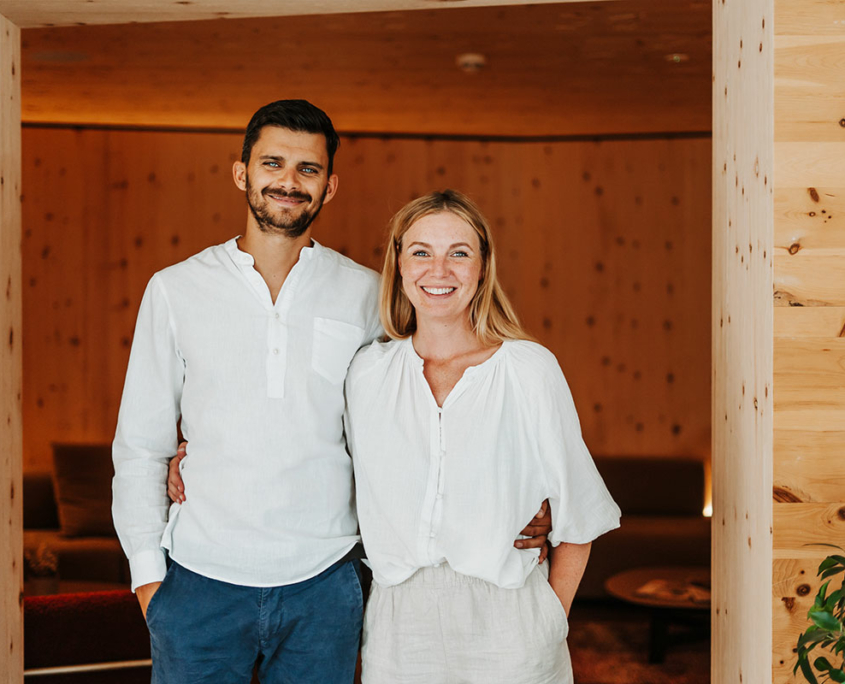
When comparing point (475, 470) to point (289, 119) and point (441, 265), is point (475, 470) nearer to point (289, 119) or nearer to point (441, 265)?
point (441, 265)

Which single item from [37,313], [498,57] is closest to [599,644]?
[498,57]

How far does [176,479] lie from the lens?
74.7 inches

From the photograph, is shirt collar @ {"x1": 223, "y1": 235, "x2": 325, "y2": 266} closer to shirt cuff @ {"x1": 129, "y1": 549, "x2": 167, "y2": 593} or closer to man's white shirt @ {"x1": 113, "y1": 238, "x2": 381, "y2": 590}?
man's white shirt @ {"x1": 113, "y1": 238, "x2": 381, "y2": 590}

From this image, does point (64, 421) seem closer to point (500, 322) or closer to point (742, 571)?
point (500, 322)

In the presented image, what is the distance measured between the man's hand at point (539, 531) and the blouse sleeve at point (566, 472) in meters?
0.02

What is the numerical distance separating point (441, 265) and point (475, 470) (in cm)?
44

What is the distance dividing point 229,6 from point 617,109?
126 inches

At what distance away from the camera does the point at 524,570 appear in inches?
67.1

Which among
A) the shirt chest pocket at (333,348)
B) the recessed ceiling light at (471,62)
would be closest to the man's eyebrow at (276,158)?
the shirt chest pocket at (333,348)

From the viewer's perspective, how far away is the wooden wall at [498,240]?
16.7ft

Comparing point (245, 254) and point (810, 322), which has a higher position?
point (245, 254)

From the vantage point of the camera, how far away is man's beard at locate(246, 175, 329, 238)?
1.85 metres

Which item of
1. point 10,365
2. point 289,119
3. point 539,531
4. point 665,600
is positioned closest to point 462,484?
point 539,531

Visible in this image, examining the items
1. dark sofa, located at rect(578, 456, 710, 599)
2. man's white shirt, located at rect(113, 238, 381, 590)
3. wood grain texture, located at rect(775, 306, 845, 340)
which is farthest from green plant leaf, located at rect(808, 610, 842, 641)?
dark sofa, located at rect(578, 456, 710, 599)
